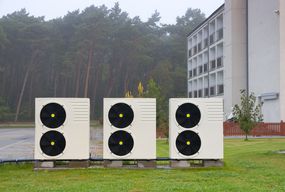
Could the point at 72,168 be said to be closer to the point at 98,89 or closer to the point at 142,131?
the point at 142,131

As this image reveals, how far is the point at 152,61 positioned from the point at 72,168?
72331mm

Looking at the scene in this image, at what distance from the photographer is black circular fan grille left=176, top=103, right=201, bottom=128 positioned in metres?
11.9

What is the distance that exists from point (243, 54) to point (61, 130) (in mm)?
33437

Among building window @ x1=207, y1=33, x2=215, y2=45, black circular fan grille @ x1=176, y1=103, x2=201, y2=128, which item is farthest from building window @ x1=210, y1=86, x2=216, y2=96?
black circular fan grille @ x1=176, y1=103, x2=201, y2=128

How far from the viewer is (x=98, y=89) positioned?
87938mm

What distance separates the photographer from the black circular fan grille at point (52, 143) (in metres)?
11.7

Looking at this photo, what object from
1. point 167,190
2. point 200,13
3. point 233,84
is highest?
point 200,13

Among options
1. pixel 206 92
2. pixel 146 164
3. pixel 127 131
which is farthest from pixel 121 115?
pixel 206 92

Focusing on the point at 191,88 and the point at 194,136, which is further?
the point at 191,88

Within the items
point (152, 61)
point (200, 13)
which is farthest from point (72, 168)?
point (200, 13)

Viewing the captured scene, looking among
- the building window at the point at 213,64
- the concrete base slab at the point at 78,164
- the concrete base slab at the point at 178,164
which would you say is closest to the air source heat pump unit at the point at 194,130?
the concrete base slab at the point at 178,164

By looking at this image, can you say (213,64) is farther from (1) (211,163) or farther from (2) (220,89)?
(1) (211,163)

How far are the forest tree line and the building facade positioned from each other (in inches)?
843

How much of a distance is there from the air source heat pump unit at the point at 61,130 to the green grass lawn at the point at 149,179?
1.83 ft
